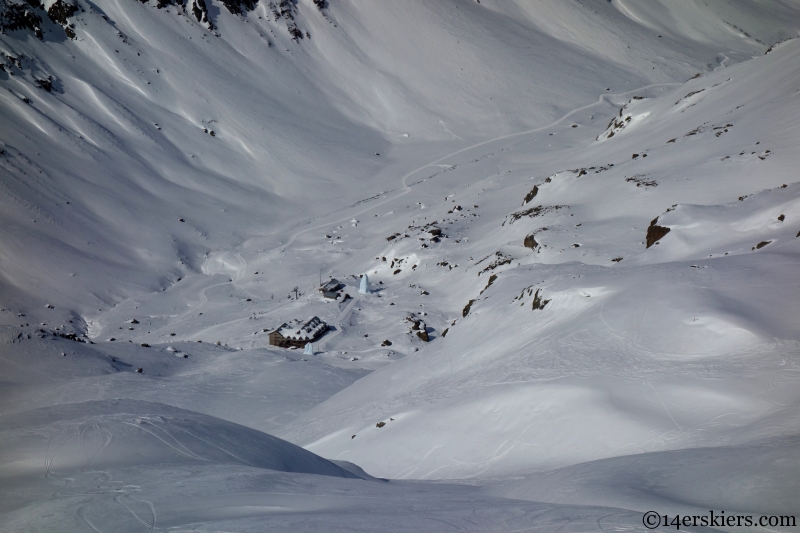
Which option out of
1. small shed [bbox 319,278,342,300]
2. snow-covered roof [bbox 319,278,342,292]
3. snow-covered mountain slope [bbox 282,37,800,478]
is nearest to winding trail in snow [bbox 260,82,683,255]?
snow-covered roof [bbox 319,278,342,292]

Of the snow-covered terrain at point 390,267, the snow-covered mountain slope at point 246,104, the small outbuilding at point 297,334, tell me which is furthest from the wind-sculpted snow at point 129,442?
the snow-covered mountain slope at point 246,104

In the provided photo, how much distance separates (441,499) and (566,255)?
20.0 m

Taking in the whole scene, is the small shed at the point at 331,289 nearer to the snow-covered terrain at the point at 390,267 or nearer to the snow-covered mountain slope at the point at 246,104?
the snow-covered terrain at the point at 390,267

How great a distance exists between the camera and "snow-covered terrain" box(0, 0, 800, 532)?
7.80 metres

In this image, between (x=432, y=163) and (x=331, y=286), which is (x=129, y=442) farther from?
(x=432, y=163)

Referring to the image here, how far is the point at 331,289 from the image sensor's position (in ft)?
115

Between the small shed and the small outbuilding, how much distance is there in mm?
3841

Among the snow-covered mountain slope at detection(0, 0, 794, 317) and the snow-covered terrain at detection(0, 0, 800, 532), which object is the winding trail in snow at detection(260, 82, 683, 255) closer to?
the snow-covered terrain at detection(0, 0, 800, 532)

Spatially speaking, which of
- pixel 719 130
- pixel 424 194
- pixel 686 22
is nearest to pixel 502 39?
pixel 686 22

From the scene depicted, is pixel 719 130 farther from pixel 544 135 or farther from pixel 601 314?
pixel 544 135

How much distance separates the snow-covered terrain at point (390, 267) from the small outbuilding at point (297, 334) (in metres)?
0.76

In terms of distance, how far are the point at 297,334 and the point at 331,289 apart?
5698 mm

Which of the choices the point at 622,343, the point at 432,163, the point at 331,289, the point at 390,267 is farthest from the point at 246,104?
the point at 622,343

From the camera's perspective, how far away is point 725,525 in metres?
5.48
